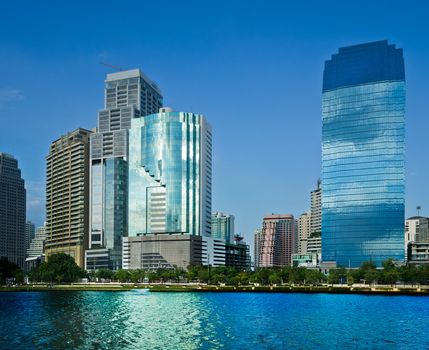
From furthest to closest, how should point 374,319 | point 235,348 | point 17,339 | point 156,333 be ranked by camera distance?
point 374,319 < point 156,333 < point 17,339 < point 235,348

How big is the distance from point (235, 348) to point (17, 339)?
3182cm

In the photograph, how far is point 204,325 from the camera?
100 meters

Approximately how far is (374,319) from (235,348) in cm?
4798

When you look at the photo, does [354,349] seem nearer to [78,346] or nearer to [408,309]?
[78,346]

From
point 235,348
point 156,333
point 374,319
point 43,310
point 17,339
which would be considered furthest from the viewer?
point 43,310

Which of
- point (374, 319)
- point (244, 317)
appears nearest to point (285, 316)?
point (244, 317)

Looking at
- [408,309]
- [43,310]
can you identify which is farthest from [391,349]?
[43,310]

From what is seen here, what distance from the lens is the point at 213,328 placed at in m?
96.7

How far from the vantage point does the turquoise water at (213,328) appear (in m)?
79.9

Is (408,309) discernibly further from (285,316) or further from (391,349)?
(391,349)

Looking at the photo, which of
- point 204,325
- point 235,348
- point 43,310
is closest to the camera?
point 235,348

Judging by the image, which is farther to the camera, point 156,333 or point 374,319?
point 374,319

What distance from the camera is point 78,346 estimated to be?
7625 centimetres

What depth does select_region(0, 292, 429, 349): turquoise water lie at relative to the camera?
7994 cm
